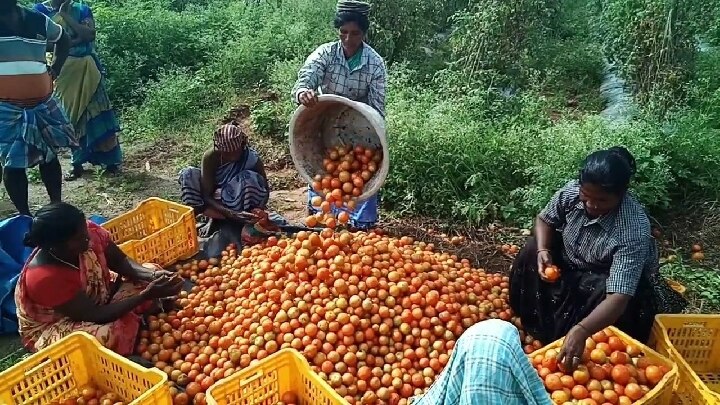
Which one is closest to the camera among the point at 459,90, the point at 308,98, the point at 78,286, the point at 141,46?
the point at 78,286

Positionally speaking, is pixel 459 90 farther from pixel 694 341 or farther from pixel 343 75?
pixel 694 341

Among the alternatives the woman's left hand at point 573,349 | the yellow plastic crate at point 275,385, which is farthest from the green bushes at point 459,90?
the yellow plastic crate at point 275,385

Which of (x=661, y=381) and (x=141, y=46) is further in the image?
(x=141, y=46)

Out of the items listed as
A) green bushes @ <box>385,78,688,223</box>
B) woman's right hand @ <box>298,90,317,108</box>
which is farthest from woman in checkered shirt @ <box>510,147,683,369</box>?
woman's right hand @ <box>298,90,317,108</box>

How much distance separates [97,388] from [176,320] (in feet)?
2.00

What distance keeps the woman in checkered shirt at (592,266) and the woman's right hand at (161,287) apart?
1.85 meters

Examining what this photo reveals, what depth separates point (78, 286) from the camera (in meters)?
2.99

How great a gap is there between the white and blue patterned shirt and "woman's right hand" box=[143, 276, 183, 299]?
5.27 ft

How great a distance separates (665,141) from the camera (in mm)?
4770

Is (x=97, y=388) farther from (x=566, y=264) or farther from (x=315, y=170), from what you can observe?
(x=566, y=264)

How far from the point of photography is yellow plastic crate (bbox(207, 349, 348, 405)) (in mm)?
2535

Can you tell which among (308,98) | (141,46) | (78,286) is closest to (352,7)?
(308,98)

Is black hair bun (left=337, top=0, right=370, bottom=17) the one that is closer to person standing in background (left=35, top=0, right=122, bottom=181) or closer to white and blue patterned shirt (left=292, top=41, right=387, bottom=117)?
white and blue patterned shirt (left=292, top=41, right=387, bottom=117)

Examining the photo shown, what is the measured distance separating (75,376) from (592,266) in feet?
8.37
